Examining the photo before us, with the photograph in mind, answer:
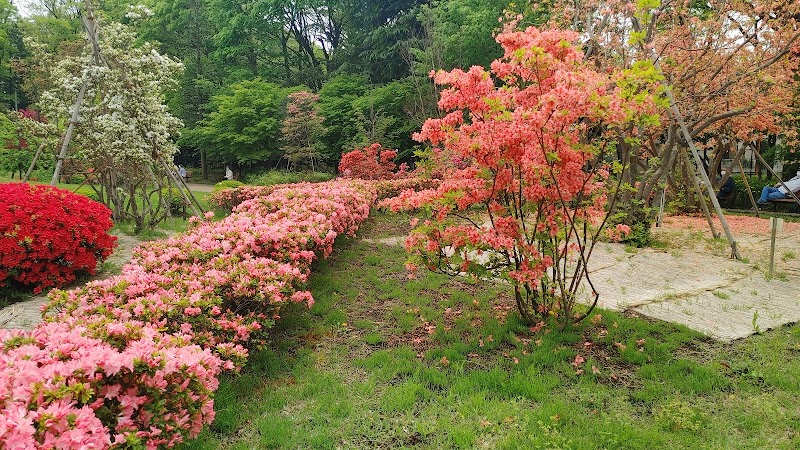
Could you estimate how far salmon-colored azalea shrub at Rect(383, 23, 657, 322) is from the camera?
316 cm

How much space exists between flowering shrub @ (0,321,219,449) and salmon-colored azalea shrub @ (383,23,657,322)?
2.08m

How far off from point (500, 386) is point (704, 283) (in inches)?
130

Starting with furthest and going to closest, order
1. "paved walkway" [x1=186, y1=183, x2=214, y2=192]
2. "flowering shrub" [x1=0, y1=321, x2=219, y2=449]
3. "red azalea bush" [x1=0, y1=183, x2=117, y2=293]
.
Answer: "paved walkway" [x1=186, y1=183, x2=214, y2=192]
"red azalea bush" [x1=0, y1=183, x2=117, y2=293]
"flowering shrub" [x1=0, y1=321, x2=219, y2=449]

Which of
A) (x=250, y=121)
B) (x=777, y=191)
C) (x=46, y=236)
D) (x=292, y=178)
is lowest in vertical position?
(x=46, y=236)

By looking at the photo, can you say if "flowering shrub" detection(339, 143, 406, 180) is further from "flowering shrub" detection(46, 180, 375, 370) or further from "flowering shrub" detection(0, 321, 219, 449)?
"flowering shrub" detection(0, 321, 219, 449)

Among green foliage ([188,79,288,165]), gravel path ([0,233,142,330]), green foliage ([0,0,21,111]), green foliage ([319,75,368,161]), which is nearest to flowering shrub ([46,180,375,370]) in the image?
gravel path ([0,233,142,330])

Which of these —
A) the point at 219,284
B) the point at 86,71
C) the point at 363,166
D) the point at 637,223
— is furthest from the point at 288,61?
the point at 219,284

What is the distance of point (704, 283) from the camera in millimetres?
5223

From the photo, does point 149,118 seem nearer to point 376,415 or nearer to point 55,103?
point 55,103

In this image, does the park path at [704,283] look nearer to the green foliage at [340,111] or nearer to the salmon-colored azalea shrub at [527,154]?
the salmon-colored azalea shrub at [527,154]

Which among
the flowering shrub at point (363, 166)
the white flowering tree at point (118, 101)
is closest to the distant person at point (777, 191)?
the flowering shrub at point (363, 166)

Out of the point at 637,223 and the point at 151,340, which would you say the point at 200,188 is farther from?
the point at 151,340

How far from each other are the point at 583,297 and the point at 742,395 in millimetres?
2057

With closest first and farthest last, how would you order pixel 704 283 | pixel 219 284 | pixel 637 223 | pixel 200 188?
pixel 219 284, pixel 704 283, pixel 637 223, pixel 200 188
